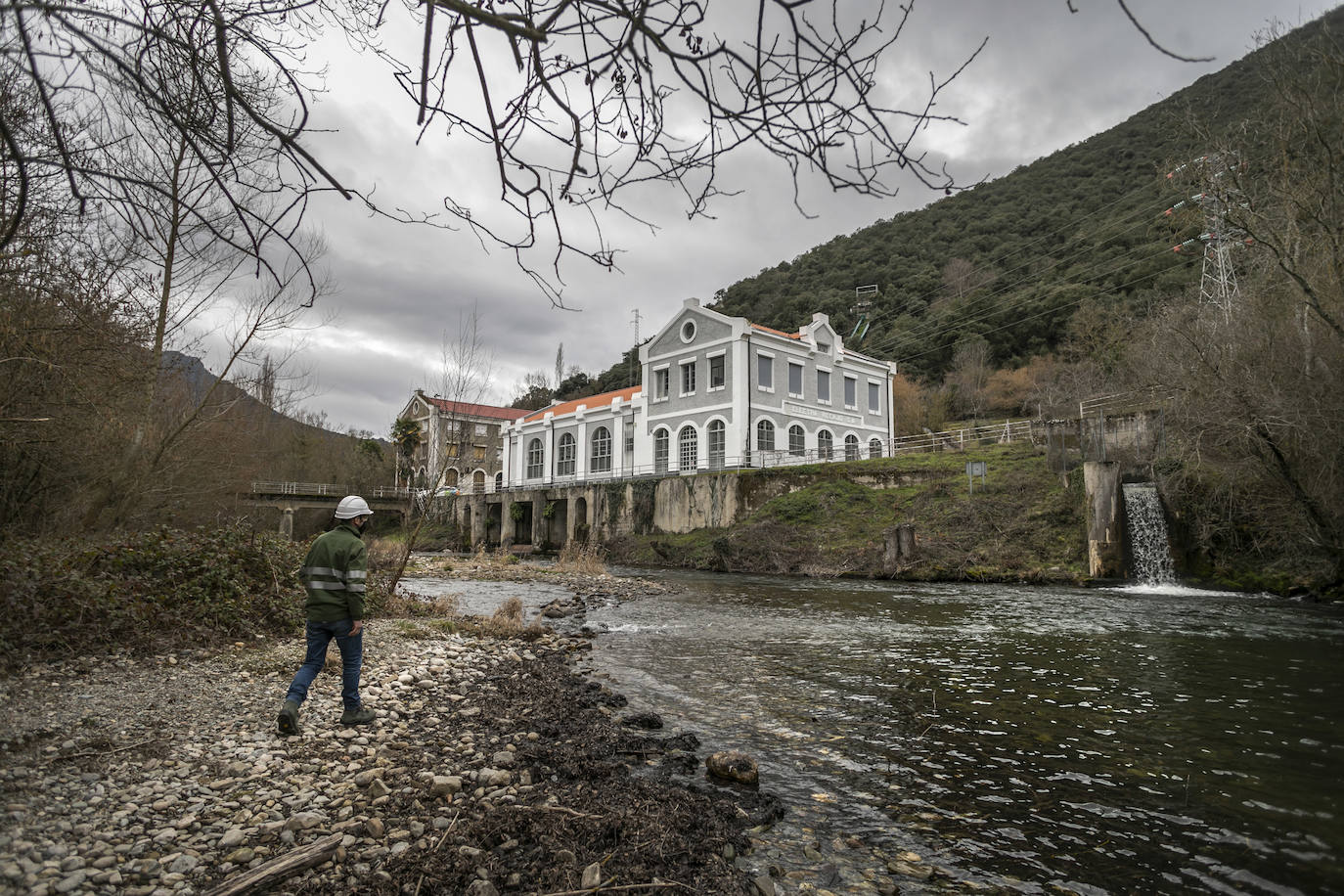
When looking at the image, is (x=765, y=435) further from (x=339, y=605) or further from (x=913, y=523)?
(x=339, y=605)

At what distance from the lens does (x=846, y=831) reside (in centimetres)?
419

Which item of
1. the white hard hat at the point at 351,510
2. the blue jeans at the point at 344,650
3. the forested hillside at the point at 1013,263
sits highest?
the forested hillside at the point at 1013,263

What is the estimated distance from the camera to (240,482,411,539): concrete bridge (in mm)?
40031

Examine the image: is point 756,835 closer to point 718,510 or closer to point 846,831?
point 846,831

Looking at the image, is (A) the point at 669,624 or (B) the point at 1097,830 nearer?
(B) the point at 1097,830

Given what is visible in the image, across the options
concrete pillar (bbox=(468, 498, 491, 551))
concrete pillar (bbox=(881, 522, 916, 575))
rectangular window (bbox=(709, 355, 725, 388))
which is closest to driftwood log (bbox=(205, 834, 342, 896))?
concrete pillar (bbox=(881, 522, 916, 575))

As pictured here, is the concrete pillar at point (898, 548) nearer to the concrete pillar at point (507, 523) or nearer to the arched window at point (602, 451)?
the arched window at point (602, 451)

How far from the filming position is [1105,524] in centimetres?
1953

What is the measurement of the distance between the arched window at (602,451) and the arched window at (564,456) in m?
2.16

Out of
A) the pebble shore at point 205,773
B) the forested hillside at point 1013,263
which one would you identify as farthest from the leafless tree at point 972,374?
the pebble shore at point 205,773

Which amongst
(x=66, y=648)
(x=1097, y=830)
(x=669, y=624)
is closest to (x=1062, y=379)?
(x=669, y=624)

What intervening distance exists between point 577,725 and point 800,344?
33.4 metres

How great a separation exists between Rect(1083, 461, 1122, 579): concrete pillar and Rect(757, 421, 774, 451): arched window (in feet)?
56.9

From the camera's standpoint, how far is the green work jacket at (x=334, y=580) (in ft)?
17.9
